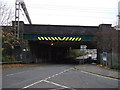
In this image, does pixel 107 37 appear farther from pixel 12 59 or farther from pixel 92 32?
pixel 12 59

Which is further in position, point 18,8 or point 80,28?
point 80,28

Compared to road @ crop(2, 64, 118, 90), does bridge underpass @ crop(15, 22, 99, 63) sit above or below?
above

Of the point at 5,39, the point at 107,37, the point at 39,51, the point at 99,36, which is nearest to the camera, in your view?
the point at 5,39

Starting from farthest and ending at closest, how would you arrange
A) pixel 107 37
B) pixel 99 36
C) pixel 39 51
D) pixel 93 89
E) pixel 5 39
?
1. pixel 39 51
2. pixel 99 36
3. pixel 107 37
4. pixel 5 39
5. pixel 93 89

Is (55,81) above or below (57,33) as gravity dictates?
below

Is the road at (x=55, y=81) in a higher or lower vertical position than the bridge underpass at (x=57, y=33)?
lower

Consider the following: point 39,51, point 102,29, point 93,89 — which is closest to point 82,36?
point 102,29

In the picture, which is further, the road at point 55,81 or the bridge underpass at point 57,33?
the bridge underpass at point 57,33

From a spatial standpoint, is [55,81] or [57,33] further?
[57,33]

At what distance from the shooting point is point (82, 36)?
34031mm

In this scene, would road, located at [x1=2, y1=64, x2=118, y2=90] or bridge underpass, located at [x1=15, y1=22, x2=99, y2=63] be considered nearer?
road, located at [x1=2, y1=64, x2=118, y2=90]

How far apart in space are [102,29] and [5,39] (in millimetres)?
15959

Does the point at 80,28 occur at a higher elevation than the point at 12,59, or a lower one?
higher

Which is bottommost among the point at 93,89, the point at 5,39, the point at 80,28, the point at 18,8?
the point at 93,89
